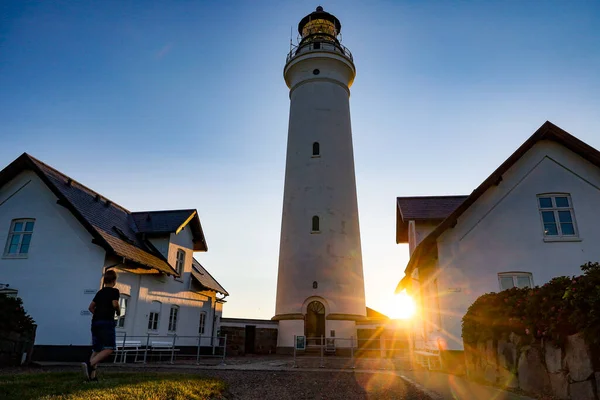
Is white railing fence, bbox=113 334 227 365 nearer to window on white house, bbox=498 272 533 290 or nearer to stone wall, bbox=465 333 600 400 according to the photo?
stone wall, bbox=465 333 600 400

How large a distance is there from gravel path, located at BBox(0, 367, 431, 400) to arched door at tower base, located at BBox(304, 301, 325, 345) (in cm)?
1037

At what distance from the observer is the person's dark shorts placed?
23.4 ft

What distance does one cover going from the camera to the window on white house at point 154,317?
1772 cm

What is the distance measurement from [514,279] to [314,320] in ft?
37.1

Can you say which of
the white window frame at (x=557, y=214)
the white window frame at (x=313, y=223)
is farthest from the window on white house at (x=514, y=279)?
the white window frame at (x=313, y=223)

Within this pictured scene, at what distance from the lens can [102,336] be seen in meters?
7.14

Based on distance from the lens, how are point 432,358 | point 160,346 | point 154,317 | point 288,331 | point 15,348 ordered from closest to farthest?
1. point 15,348
2. point 432,358
3. point 160,346
4. point 154,317
5. point 288,331

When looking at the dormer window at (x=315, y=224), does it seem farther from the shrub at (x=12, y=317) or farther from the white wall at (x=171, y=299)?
the shrub at (x=12, y=317)

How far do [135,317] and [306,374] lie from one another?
822 centimetres

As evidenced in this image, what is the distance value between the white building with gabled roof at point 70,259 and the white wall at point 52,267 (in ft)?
0.11

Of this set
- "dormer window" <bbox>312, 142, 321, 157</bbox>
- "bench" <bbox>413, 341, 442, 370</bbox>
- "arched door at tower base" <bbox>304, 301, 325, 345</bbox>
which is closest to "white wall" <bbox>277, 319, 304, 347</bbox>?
"arched door at tower base" <bbox>304, 301, 325, 345</bbox>

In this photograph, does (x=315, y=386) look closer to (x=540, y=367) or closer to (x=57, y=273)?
(x=540, y=367)

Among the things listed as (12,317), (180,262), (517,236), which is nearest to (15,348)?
(12,317)

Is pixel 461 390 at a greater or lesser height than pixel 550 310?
lesser
